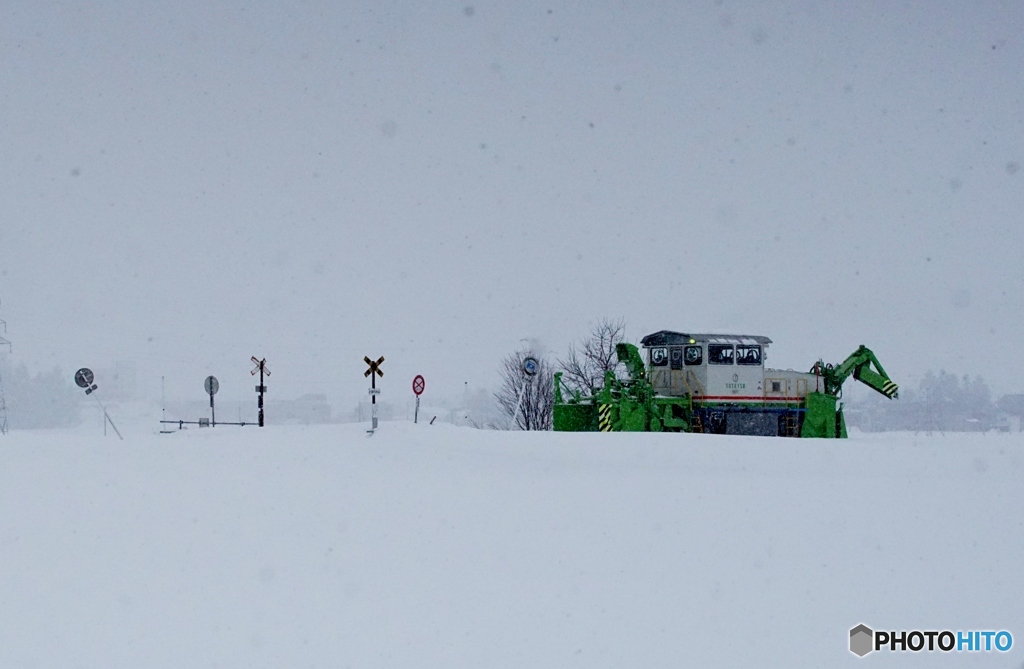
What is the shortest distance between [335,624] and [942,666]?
4.88 meters

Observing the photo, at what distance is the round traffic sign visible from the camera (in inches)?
851

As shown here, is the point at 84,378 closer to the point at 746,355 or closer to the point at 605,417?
the point at 605,417

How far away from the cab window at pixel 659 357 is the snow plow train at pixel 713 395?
34 millimetres

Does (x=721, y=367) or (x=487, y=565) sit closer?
(x=487, y=565)

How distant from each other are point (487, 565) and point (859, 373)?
2294 cm

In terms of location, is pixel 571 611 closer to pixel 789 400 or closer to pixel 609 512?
pixel 609 512

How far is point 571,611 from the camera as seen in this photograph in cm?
667

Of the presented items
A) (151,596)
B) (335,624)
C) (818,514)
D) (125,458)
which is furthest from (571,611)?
(125,458)

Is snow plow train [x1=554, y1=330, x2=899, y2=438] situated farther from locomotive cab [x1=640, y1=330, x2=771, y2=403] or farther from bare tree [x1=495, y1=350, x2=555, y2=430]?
bare tree [x1=495, y1=350, x2=555, y2=430]

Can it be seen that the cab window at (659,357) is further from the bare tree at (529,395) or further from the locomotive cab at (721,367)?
the bare tree at (529,395)

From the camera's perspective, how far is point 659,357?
2614 cm

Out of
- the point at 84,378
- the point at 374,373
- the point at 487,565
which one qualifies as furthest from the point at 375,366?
the point at 487,565

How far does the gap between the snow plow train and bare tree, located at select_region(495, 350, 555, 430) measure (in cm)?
1423

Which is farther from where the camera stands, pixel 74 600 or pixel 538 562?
pixel 538 562
